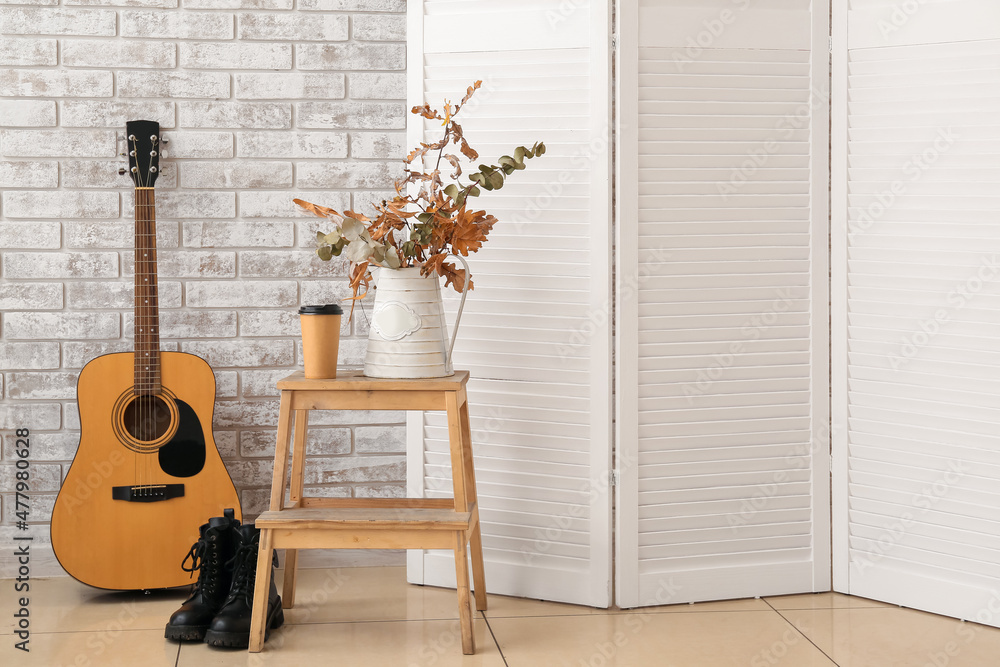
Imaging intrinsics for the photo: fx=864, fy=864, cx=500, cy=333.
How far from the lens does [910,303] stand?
2127mm

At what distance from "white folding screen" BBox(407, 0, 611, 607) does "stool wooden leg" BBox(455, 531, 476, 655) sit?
14.8 inches

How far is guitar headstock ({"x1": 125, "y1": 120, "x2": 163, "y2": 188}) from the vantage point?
7.57 feet

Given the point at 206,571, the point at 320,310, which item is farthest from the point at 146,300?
the point at 206,571

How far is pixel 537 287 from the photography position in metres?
2.18

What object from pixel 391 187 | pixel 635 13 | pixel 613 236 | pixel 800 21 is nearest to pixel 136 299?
A: pixel 391 187

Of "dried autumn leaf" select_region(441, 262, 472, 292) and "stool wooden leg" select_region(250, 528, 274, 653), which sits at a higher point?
"dried autumn leaf" select_region(441, 262, 472, 292)

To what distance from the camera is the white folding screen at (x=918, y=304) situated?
6.66ft

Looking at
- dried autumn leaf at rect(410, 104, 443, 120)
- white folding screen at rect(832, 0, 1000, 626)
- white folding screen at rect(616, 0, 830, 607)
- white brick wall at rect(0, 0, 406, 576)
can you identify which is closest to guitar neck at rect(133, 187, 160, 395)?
white brick wall at rect(0, 0, 406, 576)

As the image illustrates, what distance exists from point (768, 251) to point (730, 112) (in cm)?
36

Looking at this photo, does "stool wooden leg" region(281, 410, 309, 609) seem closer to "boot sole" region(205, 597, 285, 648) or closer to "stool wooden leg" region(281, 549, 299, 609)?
"stool wooden leg" region(281, 549, 299, 609)

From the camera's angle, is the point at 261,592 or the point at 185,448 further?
the point at 185,448

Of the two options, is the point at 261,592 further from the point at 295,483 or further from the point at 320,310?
the point at 320,310

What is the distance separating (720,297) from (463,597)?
38.0 inches

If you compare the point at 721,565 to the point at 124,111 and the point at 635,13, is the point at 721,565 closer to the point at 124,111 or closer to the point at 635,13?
the point at 635,13
